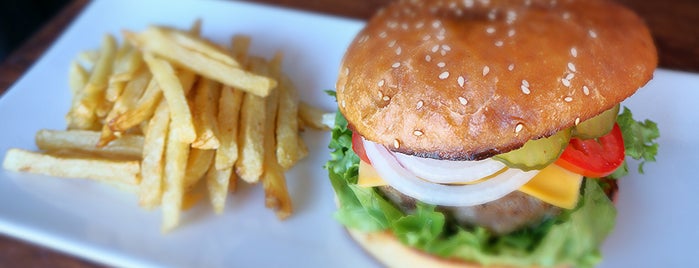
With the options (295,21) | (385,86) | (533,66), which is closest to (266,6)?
(295,21)

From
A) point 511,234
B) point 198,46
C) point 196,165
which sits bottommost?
point 511,234

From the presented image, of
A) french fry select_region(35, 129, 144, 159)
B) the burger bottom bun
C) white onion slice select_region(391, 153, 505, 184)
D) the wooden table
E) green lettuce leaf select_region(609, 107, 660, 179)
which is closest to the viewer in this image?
white onion slice select_region(391, 153, 505, 184)

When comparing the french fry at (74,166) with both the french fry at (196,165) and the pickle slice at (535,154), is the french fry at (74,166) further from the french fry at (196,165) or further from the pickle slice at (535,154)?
the pickle slice at (535,154)

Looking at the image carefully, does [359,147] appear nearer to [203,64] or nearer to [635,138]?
[203,64]

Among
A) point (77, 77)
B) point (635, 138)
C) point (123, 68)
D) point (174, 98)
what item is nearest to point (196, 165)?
point (174, 98)

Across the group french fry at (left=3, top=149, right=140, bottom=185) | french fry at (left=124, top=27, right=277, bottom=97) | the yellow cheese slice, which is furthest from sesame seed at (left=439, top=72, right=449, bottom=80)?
french fry at (left=3, top=149, right=140, bottom=185)

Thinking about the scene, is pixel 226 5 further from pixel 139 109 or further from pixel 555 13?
pixel 555 13

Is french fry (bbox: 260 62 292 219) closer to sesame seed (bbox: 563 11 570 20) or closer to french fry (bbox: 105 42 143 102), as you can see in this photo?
french fry (bbox: 105 42 143 102)
